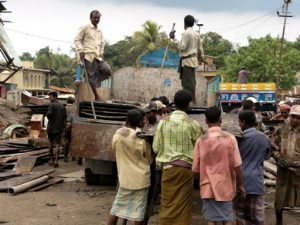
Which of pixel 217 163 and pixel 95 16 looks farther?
pixel 95 16

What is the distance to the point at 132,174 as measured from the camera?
538 centimetres

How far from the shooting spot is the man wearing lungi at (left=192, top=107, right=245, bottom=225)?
4625mm

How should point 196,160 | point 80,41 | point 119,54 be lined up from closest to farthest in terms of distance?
point 196,160, point 80,41, point 119,54

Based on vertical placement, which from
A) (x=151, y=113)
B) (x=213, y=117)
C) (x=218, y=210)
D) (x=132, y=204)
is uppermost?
(x=213, y=117)

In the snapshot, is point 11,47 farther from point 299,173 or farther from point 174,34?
point 299,173

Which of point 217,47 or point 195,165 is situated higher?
point 217,47

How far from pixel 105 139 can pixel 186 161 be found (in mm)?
2706

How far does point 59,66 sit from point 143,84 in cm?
4948

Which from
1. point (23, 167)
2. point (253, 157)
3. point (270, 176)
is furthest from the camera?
point (23, 167)

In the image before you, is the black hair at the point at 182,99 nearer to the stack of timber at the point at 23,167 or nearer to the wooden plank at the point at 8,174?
the stack of timber at the point at 23,167

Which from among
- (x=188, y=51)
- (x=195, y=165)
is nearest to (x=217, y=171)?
(x=195, y=165)

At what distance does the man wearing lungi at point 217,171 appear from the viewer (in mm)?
4625

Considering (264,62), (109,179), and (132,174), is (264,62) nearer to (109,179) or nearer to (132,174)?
(109,179)

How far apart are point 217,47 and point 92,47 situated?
4764 cm
